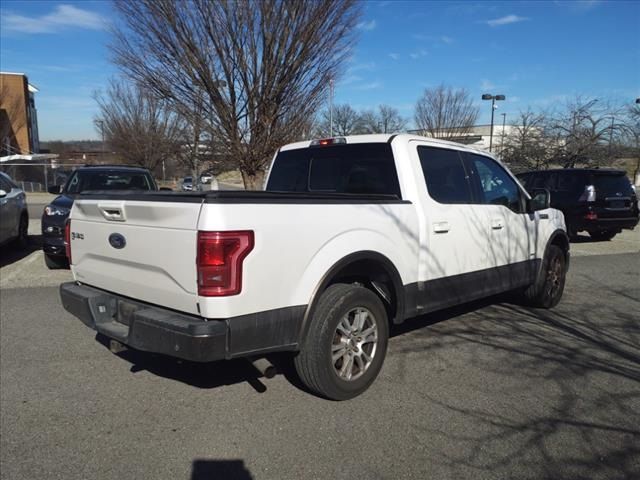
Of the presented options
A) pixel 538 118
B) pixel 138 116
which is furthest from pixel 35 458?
pixel 138 116

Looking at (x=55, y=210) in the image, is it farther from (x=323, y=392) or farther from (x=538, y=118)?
(x=538, y=118)

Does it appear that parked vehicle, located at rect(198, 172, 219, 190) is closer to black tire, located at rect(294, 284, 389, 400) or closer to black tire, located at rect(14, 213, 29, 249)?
black tire, located at rect(14, 213, 29, 249)

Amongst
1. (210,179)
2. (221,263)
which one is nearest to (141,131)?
(210,179)

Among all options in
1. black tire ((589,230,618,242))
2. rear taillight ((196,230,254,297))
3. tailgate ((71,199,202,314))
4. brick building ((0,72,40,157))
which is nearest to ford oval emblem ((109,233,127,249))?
tailgate ((71,199,202,314))

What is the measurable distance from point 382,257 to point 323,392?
1081mm

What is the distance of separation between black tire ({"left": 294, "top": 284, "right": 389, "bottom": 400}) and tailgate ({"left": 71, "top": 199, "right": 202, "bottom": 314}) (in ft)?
2.90

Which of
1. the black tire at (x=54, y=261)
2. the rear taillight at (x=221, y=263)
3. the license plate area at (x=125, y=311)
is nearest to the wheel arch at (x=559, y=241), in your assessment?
the rear taillight at (x=221, y=263)

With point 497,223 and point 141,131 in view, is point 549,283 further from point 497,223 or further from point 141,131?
point 141,131

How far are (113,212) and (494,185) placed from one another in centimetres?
380

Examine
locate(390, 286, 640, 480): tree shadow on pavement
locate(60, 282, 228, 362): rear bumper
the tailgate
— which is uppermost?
the tailgate

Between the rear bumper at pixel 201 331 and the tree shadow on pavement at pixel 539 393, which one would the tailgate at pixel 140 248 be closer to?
the rear bumper at pixel 201 331

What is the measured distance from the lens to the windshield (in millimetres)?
9211

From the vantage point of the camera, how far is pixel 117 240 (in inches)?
141

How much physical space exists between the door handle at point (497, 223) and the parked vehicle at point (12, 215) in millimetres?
8140
